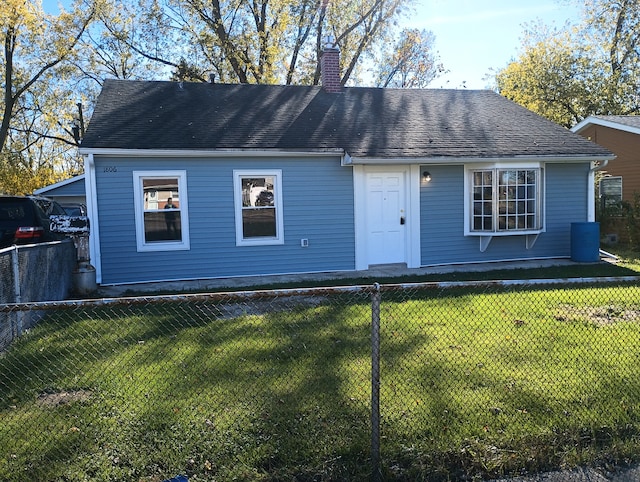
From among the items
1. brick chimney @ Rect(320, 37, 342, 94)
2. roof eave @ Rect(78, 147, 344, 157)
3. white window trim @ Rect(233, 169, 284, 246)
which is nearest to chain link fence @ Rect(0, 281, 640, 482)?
roof eave @ Rect(78, 147, 344, 157)

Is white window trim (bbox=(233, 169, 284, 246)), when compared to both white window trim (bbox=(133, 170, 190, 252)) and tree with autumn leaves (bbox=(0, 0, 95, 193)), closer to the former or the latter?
white window trim (bbox=(133, 170, 190, 252))

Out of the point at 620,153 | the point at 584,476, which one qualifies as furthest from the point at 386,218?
the point at 620,153

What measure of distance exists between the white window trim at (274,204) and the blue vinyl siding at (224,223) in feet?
0.29

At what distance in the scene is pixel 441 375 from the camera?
4.62 meters

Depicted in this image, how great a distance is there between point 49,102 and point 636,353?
111ft

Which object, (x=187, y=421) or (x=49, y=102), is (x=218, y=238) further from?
(x=49, y=102)

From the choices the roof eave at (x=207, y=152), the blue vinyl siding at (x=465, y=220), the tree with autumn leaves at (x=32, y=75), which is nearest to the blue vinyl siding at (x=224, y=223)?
the roof eave at (x=207, y=152)

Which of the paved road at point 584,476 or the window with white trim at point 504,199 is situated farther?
the window with white trim at point 504,199

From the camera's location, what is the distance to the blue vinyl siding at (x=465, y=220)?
11797mm

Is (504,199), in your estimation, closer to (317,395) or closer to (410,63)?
(317,395)

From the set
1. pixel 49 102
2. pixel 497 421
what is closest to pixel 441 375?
pixel 497 421

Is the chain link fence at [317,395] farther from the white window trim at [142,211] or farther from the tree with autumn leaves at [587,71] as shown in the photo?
the tree with autumn leaves at [587,71]

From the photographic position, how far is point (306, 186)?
11.2 m

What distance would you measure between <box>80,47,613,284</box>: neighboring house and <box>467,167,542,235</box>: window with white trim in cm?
3
